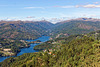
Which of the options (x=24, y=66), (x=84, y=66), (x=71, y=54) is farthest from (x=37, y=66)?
(x=84, y=66)

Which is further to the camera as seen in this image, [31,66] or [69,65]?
[31,66]

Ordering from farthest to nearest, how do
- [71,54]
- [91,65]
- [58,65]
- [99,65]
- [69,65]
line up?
1. [71,54]
2. [58,65]
3. [69,65]
4. [91,65]
5. [99,65]

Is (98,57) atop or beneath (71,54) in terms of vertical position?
atop

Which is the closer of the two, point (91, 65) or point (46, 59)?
point (91, 65)

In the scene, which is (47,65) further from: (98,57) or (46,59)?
(98,57)

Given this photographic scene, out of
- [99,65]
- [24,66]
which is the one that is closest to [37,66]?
[24,66]

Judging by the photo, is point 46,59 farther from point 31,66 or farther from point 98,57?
point 98,57

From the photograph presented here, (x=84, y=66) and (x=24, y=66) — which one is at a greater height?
(x=84, y=66)

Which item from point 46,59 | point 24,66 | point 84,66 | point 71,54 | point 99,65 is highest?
point 99,65

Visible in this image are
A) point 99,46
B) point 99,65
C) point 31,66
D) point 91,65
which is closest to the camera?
point 99,65
